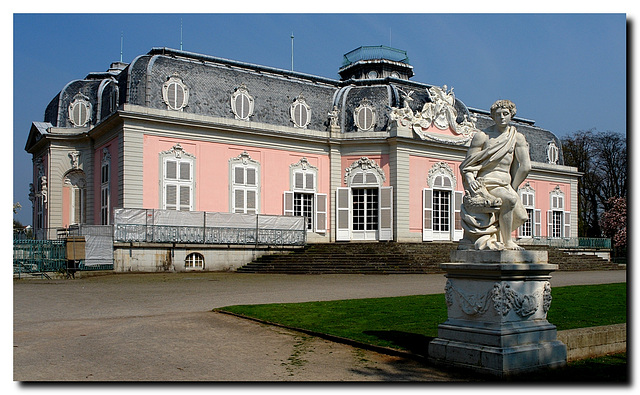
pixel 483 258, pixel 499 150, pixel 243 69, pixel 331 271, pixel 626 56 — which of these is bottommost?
pixel 331 271

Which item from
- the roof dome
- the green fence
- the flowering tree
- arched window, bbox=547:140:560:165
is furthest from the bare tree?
the green fence

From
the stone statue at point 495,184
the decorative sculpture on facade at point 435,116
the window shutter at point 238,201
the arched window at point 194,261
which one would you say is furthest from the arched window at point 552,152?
the stone statue at point 495,184

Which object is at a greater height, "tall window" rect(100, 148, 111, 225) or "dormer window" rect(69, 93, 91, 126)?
"dormer window" rect(69, 93, 91, 126)

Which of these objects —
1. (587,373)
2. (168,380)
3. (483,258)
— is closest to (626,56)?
(483,258)

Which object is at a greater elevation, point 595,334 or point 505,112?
point 505,112

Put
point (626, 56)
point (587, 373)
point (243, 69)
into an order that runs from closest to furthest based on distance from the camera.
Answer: point (626, 56) < point (587, 373) < point (243, 69)

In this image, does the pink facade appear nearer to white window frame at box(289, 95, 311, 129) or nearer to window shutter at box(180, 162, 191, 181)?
window shutter at box(180, 162, 191, 181)

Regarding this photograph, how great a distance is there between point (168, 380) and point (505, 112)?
4.74m

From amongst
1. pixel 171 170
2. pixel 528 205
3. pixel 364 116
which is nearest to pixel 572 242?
pixel 528 205

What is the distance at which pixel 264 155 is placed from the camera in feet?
97.7

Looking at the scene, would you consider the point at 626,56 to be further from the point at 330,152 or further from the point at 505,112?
the point at 330,152

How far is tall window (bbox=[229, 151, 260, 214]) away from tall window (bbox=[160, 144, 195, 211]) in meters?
1.93

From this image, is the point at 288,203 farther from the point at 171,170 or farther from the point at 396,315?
the point at 396,315

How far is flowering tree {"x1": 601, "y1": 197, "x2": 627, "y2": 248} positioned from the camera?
46.4 meters
